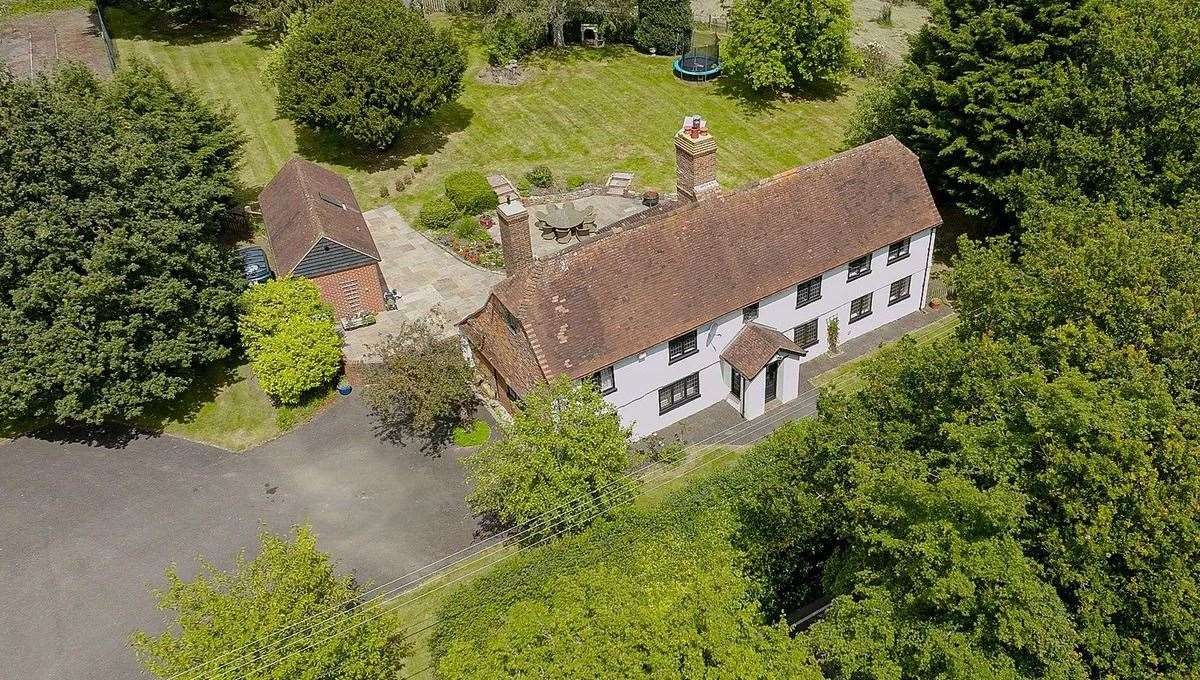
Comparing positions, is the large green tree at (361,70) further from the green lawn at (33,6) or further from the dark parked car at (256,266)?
the green lawn at (33,6)

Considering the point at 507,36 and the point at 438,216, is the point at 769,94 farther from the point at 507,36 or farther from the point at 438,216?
the point at 438,216

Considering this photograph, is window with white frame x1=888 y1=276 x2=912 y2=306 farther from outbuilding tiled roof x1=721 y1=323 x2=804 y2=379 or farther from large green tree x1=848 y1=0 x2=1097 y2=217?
outbuilding tiled roof x1=721 y1=323 x2=804 y2=379

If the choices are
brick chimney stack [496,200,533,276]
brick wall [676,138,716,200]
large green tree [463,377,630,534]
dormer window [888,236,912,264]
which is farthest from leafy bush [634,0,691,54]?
large green tree [463,377,630,534]

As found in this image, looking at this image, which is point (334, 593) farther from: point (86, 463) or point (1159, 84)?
point (1159, 84)

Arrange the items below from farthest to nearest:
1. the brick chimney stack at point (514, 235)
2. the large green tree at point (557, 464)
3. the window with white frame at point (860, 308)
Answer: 1. the window with white frame at point (860, 308)
2. the brick chimney stack at point (514, 235)
3. the large green tree at point (557, 464)

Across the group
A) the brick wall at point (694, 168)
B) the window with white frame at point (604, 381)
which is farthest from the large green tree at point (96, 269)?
the brick wall at point (694, 168)

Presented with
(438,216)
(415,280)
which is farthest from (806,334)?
(438,216)
